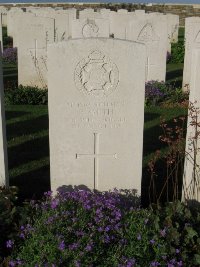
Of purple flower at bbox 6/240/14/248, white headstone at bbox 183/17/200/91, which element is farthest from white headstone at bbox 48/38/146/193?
white headstone at bbox 183/17/200/91

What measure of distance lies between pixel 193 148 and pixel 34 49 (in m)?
5.86

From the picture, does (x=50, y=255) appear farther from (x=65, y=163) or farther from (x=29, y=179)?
(x=29, y=179)

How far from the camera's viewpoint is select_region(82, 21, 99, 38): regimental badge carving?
9.41m

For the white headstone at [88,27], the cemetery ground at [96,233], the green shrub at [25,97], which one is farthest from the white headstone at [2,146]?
the white headstone at [88,27]

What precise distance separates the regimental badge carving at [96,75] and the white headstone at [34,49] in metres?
5.62

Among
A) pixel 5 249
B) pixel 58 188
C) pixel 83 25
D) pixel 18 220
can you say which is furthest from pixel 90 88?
pixel 83 25

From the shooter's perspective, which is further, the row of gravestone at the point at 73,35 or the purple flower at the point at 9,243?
the row of gravestone at the point at 73,35

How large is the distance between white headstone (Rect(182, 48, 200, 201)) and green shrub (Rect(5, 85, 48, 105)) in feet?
15.9

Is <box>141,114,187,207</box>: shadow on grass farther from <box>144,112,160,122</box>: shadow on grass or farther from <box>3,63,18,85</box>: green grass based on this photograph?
<box>3,63,18,85</box>: green grass

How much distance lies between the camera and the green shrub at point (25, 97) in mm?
8750

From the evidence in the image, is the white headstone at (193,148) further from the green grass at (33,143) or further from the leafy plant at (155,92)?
the leafy plant at (155,92)

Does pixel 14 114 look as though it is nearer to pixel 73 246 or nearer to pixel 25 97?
pixel 25 97

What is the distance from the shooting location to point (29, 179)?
5324 millimetres

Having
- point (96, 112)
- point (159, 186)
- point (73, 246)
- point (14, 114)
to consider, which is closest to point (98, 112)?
point (96, 112)
